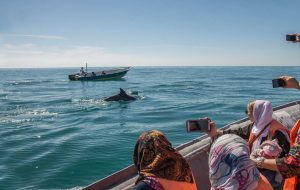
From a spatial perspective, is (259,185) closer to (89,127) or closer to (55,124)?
(89,127)

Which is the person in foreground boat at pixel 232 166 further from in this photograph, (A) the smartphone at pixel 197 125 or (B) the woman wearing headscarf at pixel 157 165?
(A) the smartphone at pixel 197 125

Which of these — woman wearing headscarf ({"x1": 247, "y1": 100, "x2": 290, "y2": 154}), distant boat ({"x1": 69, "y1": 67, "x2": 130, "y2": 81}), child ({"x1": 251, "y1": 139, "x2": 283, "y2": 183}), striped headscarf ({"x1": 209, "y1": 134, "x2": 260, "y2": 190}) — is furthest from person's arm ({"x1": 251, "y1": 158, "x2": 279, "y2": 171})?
distant boat ({"x1": 69, "y1": 67, "x2": 130, "y2": 81})

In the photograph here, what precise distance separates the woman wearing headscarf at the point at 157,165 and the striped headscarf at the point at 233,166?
0.28 metres

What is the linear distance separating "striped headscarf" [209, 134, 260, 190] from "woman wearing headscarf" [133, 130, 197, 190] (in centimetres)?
28

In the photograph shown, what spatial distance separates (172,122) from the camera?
2216cm

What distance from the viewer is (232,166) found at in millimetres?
2449

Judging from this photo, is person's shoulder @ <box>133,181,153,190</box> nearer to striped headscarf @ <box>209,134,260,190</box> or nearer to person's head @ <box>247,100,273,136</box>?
striped headscarf @ <box>209,134,260,190</box>

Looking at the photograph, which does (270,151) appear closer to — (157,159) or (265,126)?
(265,126)

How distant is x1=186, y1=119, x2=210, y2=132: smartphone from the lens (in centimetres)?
313

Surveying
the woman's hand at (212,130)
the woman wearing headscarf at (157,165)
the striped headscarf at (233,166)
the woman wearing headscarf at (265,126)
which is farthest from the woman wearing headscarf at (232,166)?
the woman wearing headscarf at (265,126)

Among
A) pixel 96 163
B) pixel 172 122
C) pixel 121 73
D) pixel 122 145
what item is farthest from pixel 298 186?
pixel 121 73

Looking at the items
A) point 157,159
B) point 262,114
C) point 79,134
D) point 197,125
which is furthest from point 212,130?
point 79,134

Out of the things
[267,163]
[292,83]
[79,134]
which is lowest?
[79,134]

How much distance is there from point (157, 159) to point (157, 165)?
0.04m
